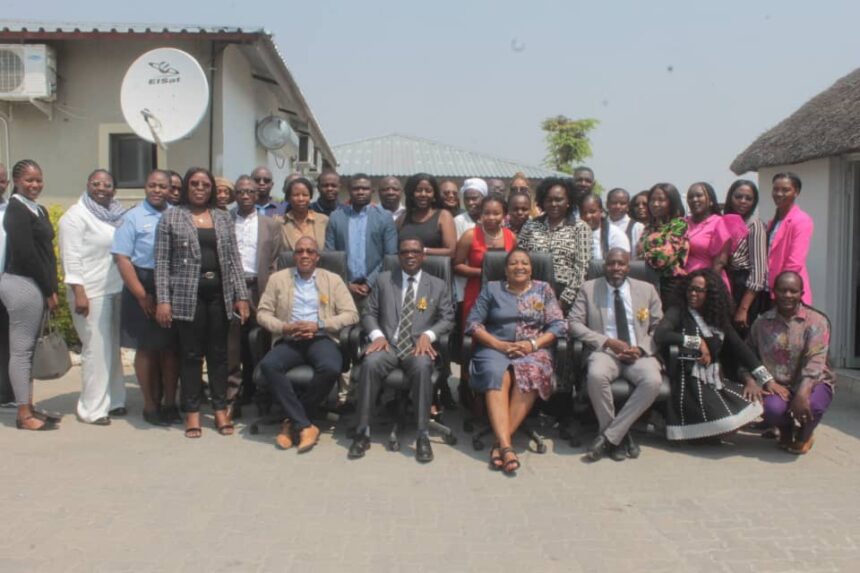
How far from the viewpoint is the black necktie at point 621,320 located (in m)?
5.40

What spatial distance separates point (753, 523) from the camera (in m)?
3.90

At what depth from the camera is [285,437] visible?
5273 mm

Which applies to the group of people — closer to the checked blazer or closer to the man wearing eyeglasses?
the checked blazer

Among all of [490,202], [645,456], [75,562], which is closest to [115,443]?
[75,562]

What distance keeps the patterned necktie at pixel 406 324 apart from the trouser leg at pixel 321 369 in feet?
1.46

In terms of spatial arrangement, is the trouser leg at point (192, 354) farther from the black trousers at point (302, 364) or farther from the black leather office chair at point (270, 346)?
the black trousers at point (302, 364)

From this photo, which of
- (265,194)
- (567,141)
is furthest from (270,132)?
(567,141)

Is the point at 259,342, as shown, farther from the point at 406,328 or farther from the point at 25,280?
the point at 25,280

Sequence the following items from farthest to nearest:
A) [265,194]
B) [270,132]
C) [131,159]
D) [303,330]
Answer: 1. [270,132]
2. [131,159]
3. [265,194]
4. [303,330]

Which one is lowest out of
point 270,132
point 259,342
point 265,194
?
point 259,342

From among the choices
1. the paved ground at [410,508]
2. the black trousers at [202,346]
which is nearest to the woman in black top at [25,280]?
the paved ground at [410,508]

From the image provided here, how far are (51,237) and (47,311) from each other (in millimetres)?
559

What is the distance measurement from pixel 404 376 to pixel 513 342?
785 mm

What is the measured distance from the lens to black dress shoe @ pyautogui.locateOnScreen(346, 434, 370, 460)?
504 cm
